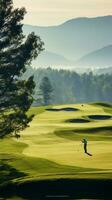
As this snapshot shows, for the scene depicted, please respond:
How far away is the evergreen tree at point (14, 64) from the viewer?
44344mm

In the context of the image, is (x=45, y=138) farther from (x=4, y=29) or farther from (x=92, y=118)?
(x=92, y=118)

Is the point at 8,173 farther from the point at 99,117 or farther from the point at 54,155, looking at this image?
the point at 99,117

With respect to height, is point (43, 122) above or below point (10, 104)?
below

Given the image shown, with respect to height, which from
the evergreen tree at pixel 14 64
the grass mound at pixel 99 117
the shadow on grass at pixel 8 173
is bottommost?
the grass mound at pixel 99 117

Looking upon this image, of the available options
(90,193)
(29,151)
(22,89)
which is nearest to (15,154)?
(29,151)

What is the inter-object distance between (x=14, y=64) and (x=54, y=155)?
797cm

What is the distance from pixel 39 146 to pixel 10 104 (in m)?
6.96

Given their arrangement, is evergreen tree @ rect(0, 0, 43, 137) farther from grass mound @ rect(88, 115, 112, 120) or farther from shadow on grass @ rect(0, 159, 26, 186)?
grass mound @ rect(88, 115, 112, 120)

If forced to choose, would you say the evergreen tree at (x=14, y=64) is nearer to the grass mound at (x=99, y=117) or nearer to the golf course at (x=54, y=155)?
the golf course at (x=54, y=155)

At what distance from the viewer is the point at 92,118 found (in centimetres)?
8581

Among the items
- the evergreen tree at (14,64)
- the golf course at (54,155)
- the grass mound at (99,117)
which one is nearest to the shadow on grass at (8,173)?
the golf course at (54,155)

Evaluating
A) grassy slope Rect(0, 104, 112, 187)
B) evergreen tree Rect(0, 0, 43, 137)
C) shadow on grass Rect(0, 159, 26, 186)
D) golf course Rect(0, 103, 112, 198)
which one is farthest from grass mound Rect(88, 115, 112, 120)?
shadow on grass Rect(0, 159, 26, 186)

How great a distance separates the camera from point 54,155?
141 feet

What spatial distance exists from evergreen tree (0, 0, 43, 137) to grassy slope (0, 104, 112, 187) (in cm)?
287
